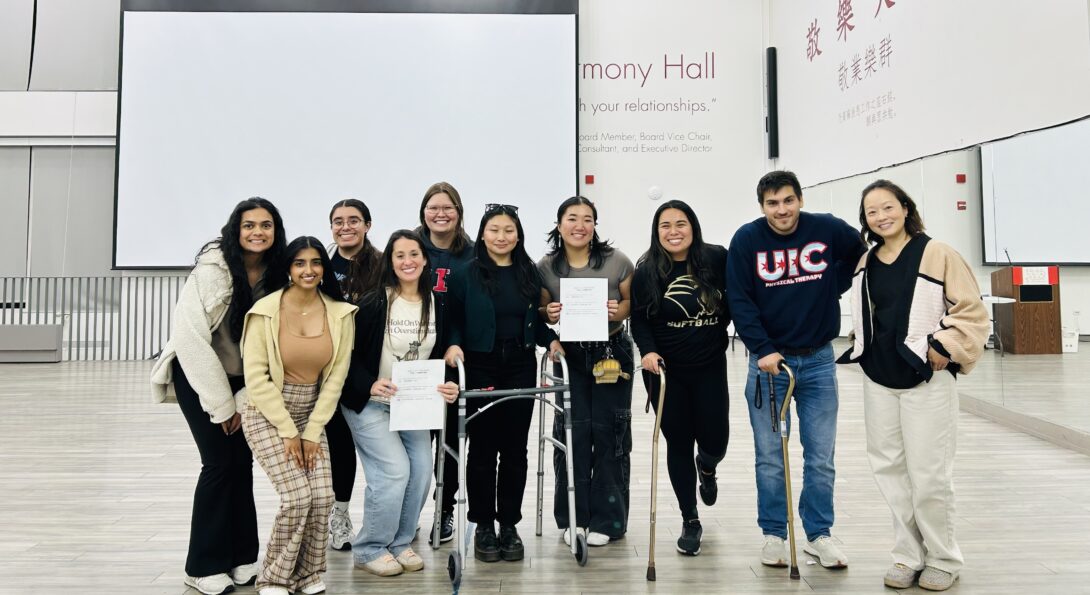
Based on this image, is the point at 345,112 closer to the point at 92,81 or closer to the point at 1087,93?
the point at 92,81

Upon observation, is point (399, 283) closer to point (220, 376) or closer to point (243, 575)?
point (220, 376)

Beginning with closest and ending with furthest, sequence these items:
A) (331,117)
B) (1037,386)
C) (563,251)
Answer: (563,251), (1037,386), (331,117)

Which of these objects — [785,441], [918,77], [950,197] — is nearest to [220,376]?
[785,441]

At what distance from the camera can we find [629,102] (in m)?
9.73

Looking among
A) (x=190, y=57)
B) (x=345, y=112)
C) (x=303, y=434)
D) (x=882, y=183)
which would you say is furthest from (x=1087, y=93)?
(x=190, y=57)

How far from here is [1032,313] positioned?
7.29m

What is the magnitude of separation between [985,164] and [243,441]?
5.98 meters

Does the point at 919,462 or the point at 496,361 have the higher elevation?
the point at 496,361

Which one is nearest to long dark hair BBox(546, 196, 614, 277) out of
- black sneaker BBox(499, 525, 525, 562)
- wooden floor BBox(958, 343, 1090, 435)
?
black sneaker BBox(499, 525, 525, 562)

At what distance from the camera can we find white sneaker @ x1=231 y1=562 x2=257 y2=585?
7.93ft

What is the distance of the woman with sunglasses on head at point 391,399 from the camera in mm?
2467

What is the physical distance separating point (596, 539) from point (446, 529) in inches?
24.9

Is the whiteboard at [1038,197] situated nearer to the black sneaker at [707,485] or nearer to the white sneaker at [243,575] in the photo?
the black sneaker at [707,485]

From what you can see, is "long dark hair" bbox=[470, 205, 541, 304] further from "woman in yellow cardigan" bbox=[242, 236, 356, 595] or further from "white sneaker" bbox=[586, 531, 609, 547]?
"white sneaker" bbox=[586, 531, 609, 547]
